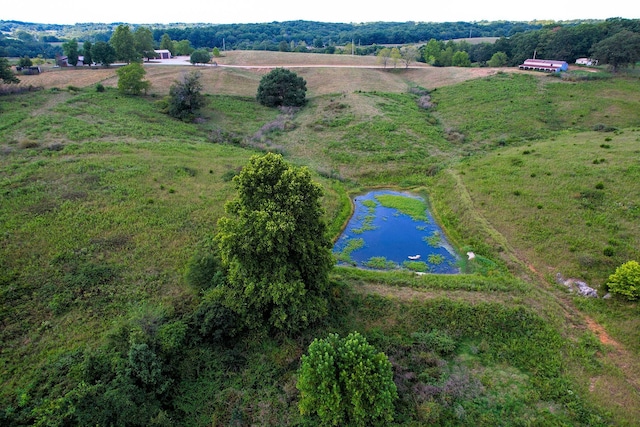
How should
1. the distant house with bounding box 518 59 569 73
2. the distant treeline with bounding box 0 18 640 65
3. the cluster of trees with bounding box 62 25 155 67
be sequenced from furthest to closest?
the distant treeline with bounding box 0 18 640 65 → the cluster of trees with bounding box 62 25 155 67 → the distant house with bounding box 518 59 569 73

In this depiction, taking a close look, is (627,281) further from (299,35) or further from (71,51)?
(299,35)

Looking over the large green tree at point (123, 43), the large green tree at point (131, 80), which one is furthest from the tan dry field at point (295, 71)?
the large green tree at point (131, 80)

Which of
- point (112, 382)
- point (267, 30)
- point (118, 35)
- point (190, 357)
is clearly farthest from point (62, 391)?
point (267, 30)

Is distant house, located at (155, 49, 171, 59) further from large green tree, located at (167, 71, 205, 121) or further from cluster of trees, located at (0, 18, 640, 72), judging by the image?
large green tree, located at (167, 71, 205, 121)

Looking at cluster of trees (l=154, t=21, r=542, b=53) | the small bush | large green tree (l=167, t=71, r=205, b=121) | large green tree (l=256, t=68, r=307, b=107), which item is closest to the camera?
the small bush

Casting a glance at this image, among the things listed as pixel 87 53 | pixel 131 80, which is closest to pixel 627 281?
pixel 131 80

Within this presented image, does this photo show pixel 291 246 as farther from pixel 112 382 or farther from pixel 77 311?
pixel 77 311

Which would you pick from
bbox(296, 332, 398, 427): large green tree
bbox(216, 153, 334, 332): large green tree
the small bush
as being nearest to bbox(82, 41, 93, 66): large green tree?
bbox(216, 153, 334, 332): large green tree
